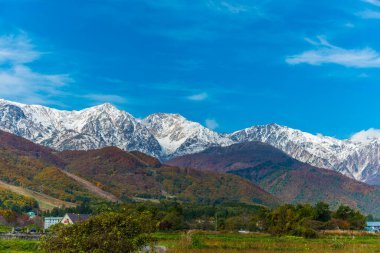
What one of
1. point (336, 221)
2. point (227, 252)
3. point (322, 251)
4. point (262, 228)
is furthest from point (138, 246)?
point (336, 221)

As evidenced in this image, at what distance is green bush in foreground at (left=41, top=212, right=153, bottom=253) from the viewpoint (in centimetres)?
3562

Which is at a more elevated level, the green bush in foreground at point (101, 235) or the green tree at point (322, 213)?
the green tree at point (322, 213)

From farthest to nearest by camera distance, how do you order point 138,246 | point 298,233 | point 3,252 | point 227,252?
point 298,233, point 227,252, point 3,252, point 138,246

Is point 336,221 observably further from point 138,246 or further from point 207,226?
point 138,246

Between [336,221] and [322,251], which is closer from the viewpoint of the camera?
[322,251]

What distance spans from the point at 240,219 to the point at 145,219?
141112 millimetres

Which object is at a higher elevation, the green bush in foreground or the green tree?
the green tree

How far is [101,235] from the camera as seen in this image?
36125mm

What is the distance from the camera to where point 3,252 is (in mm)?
57312

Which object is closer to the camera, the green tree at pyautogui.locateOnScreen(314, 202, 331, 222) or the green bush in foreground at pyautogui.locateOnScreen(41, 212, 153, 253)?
the green bush in foreground at pyautogui.locateOnScreen(41, 212, 153, 253)

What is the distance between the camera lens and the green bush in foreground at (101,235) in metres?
35.6

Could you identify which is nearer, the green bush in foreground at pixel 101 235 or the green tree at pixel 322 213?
the green bush in foreground at pixel 101 235

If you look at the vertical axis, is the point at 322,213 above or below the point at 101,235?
above

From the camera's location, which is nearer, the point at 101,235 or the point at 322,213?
the point at 101,235
